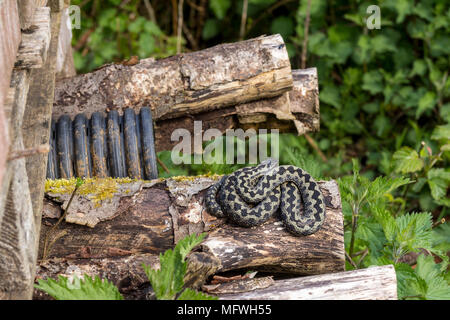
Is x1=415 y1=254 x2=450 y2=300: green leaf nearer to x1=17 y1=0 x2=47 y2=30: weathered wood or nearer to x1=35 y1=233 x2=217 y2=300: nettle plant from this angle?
x1=35 y1=233 x2=217 y2=300: nettle plant

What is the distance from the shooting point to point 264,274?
161 inches

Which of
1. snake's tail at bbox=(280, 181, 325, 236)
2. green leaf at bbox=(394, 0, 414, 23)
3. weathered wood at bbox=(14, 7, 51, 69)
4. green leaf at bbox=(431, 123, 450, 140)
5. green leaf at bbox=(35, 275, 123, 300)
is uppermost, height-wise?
green leaf at bbox=(394, 0, 414, 23)

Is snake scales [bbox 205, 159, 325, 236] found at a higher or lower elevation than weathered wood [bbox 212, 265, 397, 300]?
higher

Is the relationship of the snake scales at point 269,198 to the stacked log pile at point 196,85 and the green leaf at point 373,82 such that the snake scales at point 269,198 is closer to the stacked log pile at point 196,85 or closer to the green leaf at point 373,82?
the stacked log pile at point 196,85

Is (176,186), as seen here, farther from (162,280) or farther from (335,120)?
(335,120)

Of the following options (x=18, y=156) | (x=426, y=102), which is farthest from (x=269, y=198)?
(x=426, y=102)

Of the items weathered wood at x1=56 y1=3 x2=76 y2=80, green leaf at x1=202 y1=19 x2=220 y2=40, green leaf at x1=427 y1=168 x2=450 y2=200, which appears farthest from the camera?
green leaf at x1=202 y1=19 x2=220 y2=40

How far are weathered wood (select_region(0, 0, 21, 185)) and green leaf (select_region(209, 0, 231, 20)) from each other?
5.39 metres

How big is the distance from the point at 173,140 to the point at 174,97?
56 centimetres

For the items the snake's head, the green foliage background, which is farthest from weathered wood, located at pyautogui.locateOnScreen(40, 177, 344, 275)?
the green foliage background

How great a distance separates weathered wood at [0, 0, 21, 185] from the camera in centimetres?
265

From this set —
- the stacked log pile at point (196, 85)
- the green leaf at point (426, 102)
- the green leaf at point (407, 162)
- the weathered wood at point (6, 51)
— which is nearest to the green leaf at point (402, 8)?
the green leaf at point (426, 102)

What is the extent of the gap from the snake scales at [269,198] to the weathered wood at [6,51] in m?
1.78
